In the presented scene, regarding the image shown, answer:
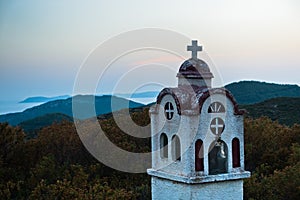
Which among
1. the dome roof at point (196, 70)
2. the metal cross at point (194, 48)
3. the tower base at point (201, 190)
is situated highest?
the metal cross at point (194, 48)

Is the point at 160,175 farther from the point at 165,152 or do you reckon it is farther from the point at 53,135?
the point at 53,135

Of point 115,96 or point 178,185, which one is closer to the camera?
point 178,185

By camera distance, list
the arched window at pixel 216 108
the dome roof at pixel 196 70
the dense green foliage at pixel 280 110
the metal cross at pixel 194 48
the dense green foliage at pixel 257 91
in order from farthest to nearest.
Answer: the dense green foliage at pixel 257 91
the dense green foliage at pixel 280 110
the metal cross at pixel 194 48
the dome roof at pixel 196 70
the arched window at pixel 216 108

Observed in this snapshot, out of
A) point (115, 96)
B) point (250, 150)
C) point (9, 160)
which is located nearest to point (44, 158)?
point (9, 160)

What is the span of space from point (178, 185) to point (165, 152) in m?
0.75

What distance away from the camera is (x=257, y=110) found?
4688cm

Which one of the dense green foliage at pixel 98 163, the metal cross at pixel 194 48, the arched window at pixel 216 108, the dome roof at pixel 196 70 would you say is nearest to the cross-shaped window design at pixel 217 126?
the arched window at pixel 216 108

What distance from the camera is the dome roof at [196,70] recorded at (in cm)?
984

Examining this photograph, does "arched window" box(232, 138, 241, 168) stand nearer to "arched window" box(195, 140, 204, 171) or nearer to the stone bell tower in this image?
the stone bell tower

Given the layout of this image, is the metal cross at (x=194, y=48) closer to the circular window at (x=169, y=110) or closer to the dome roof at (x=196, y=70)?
the dome roof at (x=196, y=70)

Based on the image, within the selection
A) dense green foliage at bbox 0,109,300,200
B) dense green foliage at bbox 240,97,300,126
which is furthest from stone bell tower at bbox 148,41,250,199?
dense green foliage at bbox 240,97,300,126

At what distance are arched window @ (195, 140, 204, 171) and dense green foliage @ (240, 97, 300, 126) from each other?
3128 cm

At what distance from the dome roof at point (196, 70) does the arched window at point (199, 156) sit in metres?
1.20

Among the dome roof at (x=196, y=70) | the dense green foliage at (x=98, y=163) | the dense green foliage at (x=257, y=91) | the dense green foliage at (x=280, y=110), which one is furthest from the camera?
the dense green foliage at (x=257, y=91)
